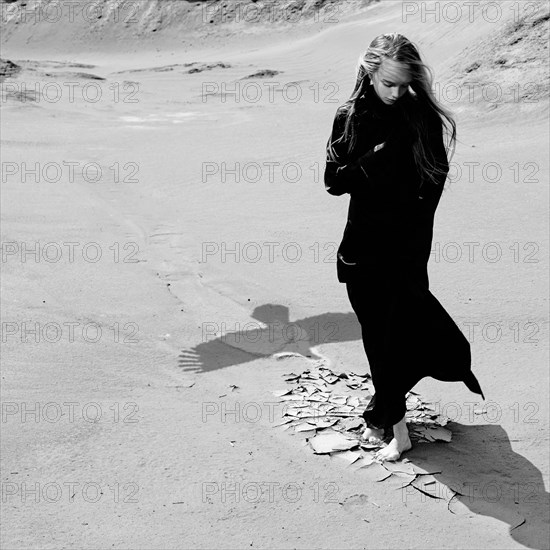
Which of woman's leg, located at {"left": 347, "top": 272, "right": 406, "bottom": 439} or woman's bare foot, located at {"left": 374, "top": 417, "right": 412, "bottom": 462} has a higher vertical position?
woman's leg, located at {"left": 347, "top": 272, "right": 406, "bottom": 439}

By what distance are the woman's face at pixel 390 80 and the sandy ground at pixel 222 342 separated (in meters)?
1.44

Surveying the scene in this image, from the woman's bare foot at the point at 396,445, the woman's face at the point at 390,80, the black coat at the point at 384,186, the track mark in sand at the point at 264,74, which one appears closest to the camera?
the woman's face at the point at 390,80

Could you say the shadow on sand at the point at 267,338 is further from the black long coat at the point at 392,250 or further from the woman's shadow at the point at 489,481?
the black long coat at the point at 392,250

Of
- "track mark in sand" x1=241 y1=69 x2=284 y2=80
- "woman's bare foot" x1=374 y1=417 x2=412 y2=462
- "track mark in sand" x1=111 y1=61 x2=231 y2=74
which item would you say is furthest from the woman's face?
"track mark in sand" x1=111 y1=61 x2=231 y2=74

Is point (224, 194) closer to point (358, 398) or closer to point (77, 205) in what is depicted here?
point (77, 205)

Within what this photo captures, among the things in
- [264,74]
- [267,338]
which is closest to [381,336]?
[267,338]

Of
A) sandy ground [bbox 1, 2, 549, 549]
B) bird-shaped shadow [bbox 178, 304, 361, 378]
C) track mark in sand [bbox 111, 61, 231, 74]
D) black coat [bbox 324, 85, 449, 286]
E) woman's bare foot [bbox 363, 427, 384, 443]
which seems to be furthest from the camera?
track mark in sand [bbox 111, 61, 231, 74]

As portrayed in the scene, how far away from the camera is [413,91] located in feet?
9.95

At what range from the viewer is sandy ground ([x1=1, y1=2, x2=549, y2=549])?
3207mm

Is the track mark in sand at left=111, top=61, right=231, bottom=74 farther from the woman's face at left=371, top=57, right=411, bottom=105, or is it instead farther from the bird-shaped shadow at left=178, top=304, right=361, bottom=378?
the woman's face at left=371, top=57, right=411, bottom=105

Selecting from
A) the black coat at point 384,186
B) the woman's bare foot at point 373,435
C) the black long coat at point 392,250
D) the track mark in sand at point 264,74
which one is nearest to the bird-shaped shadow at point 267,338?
the woman's bare foot at point 373,435

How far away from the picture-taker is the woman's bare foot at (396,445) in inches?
137

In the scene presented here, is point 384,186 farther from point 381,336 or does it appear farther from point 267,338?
point 267,338

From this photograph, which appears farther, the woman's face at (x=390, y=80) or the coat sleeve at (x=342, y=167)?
the coat sleeve at (x=342, y=167)
